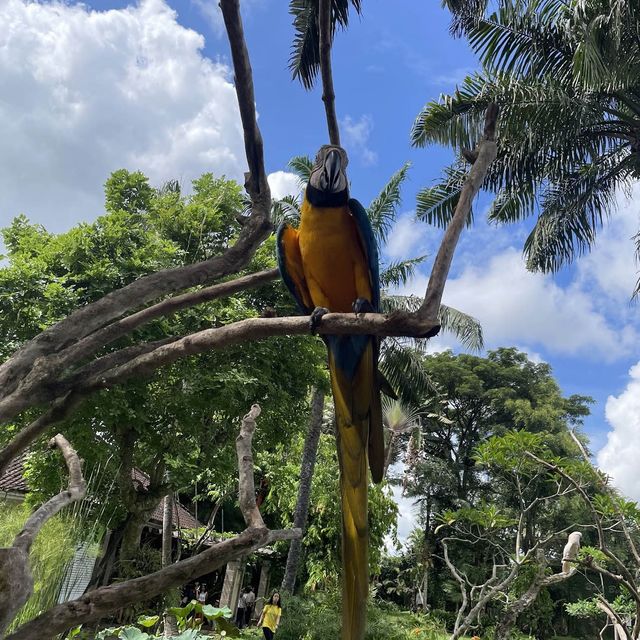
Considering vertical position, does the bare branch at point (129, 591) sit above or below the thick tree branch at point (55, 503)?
below

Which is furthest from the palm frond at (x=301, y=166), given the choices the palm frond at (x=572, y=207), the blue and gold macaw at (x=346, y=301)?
the blue and gold macaw at (x=346, y=301)

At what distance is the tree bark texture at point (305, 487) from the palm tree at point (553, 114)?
163 inches

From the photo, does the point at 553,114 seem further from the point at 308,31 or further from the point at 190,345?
the point at 190,345

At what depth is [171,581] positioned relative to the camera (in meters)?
1.88

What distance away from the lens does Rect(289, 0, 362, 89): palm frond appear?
3.84 meters

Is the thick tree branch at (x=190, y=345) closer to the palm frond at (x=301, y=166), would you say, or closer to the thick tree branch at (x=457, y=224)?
the thick tree branch at (x=457, y=224)

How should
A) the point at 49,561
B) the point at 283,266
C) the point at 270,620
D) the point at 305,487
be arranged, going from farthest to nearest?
the point at 305,487, the point at 270,620, the point at 49,561, the point at 283,266

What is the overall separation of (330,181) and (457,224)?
1007mm

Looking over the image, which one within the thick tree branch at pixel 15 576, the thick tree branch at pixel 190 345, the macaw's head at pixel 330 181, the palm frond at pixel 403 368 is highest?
the palm frond at pixel 403 368

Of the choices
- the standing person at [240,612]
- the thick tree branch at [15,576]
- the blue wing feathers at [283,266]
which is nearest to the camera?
the thick tree branch at [15,576]

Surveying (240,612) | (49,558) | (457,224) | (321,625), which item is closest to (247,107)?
(457,224)

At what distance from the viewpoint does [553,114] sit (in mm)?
7586

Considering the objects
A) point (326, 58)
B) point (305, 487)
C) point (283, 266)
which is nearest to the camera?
point (326, 58)

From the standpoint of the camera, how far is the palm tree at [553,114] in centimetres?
687
